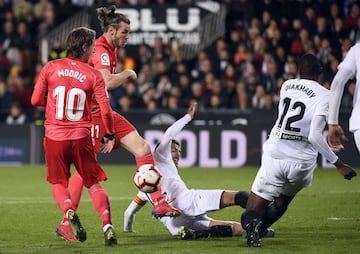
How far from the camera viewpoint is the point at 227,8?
23062 mm

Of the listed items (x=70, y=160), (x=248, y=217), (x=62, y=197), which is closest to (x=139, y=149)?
(x=70, y=160)

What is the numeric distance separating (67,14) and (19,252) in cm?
1668

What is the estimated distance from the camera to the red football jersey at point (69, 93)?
906 cm

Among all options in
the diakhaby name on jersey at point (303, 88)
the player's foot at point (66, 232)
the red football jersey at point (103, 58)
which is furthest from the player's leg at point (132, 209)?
the diakhaby name on jersey at point (303, 88)

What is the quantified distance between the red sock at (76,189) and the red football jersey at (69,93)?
98 centimetres

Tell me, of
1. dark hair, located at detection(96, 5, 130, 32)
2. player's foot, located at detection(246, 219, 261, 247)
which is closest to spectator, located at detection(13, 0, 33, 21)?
dark hair, located at detection(96, 5, 130, 32)

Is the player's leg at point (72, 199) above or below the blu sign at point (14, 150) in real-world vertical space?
above

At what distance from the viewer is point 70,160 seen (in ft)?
30.4

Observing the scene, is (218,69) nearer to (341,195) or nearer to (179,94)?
(179,94)

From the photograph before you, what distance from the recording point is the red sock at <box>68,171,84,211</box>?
9.93 m

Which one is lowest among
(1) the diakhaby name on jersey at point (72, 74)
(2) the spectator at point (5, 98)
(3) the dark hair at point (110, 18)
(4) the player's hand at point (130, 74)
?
(2) the spectator at point (5, 98)

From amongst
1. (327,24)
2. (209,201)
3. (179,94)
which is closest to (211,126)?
(179,94)

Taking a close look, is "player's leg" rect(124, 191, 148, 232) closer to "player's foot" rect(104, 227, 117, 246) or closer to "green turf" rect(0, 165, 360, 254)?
"green turf" rect(0, 165, 360, 254)

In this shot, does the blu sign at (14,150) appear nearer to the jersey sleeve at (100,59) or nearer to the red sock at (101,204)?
the jersey sleeve at (100,59)
